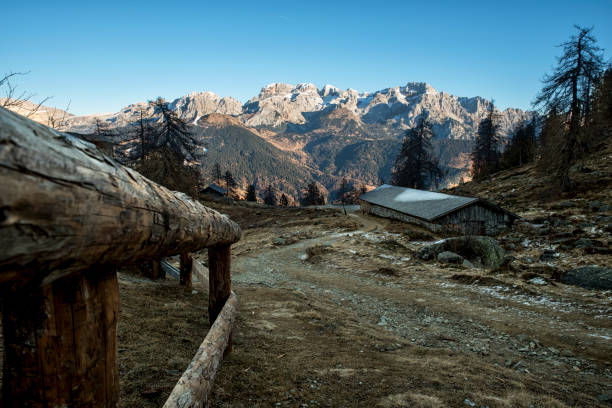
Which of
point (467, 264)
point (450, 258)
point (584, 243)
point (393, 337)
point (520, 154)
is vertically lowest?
point (393, 337)

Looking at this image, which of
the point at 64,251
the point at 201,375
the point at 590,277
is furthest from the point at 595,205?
the point at 64,251

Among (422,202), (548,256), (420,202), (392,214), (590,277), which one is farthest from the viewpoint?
(392,214)

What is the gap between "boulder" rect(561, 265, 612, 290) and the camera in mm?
9273

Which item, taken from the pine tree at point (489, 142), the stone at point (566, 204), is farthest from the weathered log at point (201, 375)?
the pine tree at point (489, 142)

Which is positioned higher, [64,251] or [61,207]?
[61,207]

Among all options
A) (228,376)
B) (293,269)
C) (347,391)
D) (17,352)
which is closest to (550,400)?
(347,391)

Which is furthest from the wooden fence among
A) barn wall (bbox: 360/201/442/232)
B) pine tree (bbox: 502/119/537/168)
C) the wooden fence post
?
pine tree (bbox: 502/119/537/168)

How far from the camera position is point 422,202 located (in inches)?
1151

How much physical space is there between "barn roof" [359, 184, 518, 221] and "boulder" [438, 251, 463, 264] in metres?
10.5

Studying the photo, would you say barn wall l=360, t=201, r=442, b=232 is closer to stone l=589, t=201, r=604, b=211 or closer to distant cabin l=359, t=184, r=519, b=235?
distant cabin l=359, t=184, r=519, b=235

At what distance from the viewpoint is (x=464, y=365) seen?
14.7 ft

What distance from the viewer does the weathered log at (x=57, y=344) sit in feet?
3.88

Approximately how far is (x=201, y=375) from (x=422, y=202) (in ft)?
97.2

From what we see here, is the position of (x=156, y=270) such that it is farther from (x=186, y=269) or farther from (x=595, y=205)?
(x=595, y=205)
